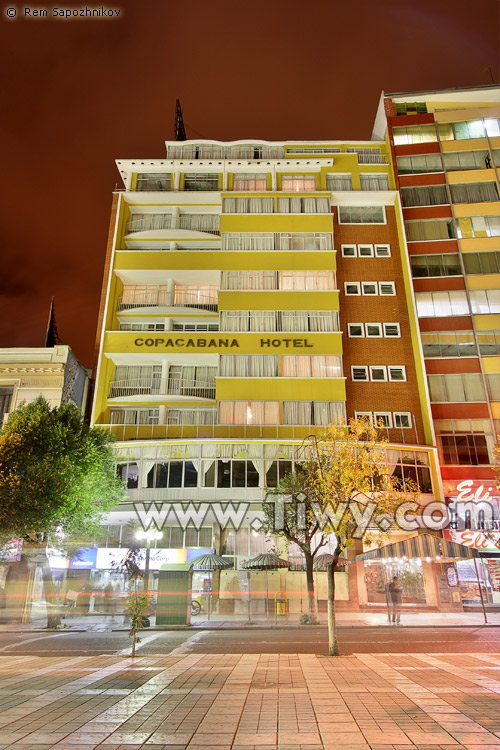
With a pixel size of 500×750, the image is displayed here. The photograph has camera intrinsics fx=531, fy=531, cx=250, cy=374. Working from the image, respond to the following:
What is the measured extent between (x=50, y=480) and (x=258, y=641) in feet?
43.6

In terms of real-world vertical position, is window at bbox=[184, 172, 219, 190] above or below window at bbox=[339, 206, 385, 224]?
above

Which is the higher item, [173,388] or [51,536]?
[173,388]

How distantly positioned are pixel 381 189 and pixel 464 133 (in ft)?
31.0

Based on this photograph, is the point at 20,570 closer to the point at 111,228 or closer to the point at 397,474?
the point at 397,474

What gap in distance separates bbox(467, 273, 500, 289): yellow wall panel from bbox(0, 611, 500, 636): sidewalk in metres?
25.4

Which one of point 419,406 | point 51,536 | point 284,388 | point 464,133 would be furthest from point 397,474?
point 464,133

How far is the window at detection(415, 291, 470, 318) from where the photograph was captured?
143 feet

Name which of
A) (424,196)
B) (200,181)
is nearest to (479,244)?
(424,196)

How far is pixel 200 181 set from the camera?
49.9 metres

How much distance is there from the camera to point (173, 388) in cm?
4331

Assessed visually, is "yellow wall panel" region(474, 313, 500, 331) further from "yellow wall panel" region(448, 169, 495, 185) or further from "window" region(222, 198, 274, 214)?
"window" region(222, 198, 274, 214)

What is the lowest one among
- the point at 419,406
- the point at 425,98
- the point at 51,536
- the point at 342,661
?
the point at 342,661

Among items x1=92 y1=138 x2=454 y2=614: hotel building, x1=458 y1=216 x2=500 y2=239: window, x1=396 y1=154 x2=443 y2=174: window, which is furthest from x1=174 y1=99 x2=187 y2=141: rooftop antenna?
x1=458 y1=216 x2=500 y2=239: window

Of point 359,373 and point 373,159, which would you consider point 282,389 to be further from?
point 373,159
